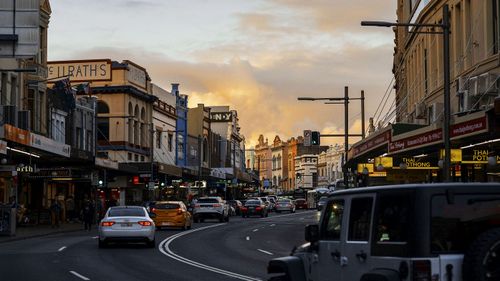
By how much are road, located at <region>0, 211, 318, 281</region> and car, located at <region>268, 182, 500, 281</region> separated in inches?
400

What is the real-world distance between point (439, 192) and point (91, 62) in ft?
236

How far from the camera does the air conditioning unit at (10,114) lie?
4920 centimetres

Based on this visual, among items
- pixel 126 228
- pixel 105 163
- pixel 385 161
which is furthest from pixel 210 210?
pixel 126 228

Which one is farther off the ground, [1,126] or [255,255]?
[1,126]

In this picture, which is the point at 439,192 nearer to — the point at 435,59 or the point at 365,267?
the point at 365,267

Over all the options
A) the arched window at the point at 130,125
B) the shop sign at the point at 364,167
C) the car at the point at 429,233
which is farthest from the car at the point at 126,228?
the arched window at the point at 130,125

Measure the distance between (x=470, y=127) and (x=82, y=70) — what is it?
57.8 m

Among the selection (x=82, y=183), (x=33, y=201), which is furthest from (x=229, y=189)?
(x=33, y=201)

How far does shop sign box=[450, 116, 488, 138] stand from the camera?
2333 centimetres

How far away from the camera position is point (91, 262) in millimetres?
23328

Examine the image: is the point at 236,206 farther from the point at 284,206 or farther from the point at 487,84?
the point at 487,84

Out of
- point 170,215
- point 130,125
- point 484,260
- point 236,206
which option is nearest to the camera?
point 484,260

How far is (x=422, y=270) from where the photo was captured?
7828 mm

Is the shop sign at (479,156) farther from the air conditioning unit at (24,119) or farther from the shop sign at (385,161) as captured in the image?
the air conditioning unit at (24,119)
